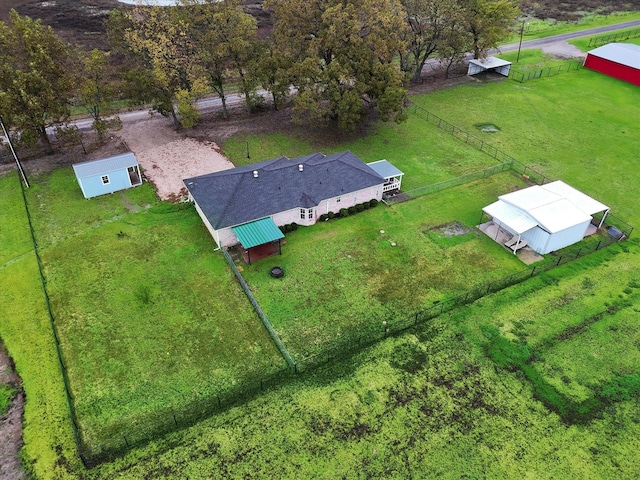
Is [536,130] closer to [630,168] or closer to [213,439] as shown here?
[630,168]

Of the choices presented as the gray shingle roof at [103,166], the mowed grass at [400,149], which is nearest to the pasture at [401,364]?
the mowed grass at [400,149]

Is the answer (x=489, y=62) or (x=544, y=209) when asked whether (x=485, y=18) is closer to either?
(x=489, y=62)

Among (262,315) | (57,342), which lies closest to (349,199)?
(262,315)

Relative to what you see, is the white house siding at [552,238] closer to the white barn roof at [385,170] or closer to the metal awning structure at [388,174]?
the metal awning structure at [388,174]

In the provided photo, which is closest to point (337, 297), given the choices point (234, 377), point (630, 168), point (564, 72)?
point (234, 377)

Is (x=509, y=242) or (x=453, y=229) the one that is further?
(x=453, y=229)

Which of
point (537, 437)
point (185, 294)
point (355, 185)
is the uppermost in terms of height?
point (355, 185)

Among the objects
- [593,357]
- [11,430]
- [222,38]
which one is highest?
[222,38]
